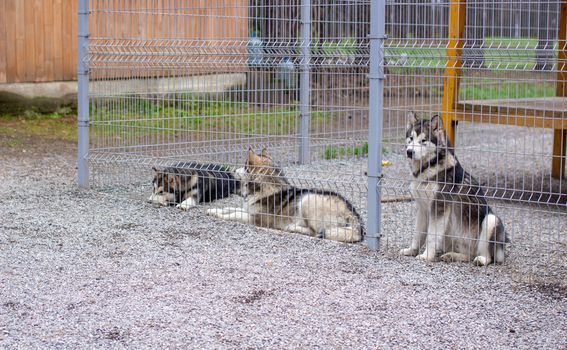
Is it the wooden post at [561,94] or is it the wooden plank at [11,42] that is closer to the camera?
the wooden post at [561,94]

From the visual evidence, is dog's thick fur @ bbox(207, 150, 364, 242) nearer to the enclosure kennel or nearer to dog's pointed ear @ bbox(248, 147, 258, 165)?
dog's pointed ear @ bbox(248, 147, 258, 165)

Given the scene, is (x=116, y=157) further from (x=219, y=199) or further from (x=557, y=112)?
(x=557, y=112)

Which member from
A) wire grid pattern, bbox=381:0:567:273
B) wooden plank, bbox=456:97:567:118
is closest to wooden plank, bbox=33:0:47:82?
wire grid pattern, bbox=381:0:567:273

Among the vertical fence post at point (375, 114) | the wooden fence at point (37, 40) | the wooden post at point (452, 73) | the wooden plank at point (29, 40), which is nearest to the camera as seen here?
the vertical fence post at point (375, 114)

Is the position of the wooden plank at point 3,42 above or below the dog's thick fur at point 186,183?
above

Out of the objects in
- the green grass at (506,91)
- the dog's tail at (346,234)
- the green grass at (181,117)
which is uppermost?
the green grass at (506,91)

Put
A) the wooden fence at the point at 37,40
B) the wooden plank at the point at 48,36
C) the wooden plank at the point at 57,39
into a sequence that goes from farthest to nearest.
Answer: the wooden plank at the point at 57,39 < the wooden plank at the point at 48,36 < the wooden fence at the point at 37,40

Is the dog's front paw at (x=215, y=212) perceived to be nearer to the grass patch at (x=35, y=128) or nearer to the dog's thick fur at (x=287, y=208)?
the dog's thick fur at (x=287, y=208)

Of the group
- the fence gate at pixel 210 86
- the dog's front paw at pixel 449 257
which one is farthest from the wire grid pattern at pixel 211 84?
the dog's front paw at pixel 449 257

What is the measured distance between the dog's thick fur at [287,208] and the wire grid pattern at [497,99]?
1.28 feet

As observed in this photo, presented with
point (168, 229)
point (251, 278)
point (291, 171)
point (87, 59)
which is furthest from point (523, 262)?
point (87, 59)

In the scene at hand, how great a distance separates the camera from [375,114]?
19.7 feet

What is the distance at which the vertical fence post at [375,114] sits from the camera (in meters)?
5.92

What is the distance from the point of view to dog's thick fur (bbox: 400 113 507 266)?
227 inches
